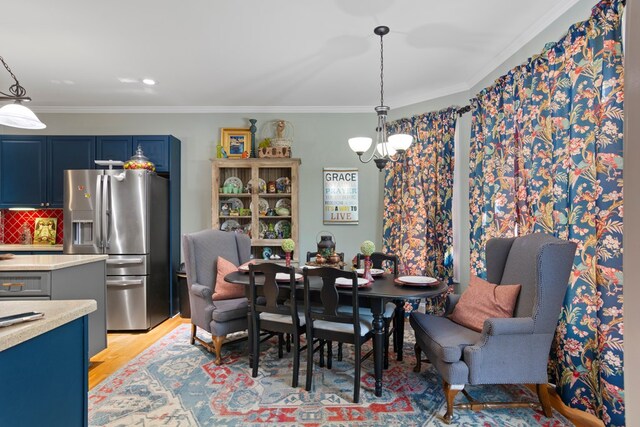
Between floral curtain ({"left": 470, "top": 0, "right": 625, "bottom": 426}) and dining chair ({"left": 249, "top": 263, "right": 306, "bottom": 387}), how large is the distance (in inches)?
71.1

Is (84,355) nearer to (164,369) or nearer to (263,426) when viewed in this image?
(263,426)

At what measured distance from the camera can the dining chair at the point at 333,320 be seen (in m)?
2.26

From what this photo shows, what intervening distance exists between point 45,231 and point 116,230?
4.52 ft

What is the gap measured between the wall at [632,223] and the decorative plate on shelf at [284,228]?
3985 mm

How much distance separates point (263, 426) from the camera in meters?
2.05

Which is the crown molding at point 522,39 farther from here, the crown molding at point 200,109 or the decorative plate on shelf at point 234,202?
the decorative plate on shelf at point 234,202

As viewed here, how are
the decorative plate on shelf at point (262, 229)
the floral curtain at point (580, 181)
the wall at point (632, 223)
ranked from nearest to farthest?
the wall at point (632, 223) < the floral curtain at point (580, 181) < the decorative plate on shelf at point (262, 229)

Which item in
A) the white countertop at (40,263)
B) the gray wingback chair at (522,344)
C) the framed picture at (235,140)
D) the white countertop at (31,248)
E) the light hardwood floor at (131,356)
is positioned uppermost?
the framed picture at (235,140)

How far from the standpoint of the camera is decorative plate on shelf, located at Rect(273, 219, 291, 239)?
443cm

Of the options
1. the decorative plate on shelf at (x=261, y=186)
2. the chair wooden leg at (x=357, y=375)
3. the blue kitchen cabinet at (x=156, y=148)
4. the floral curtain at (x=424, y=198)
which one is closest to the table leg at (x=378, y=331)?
the chair wooden leg at (x=357, y=375)

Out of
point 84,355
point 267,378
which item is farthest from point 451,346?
Answer: point 84,355

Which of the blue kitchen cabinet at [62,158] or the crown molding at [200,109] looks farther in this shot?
the crown molding at [200,109]

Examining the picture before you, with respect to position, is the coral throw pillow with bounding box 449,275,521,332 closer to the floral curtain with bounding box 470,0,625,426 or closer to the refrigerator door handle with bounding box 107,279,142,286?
the floral curtain with bounding box 470,0,625,426

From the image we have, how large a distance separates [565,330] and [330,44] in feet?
9.15
